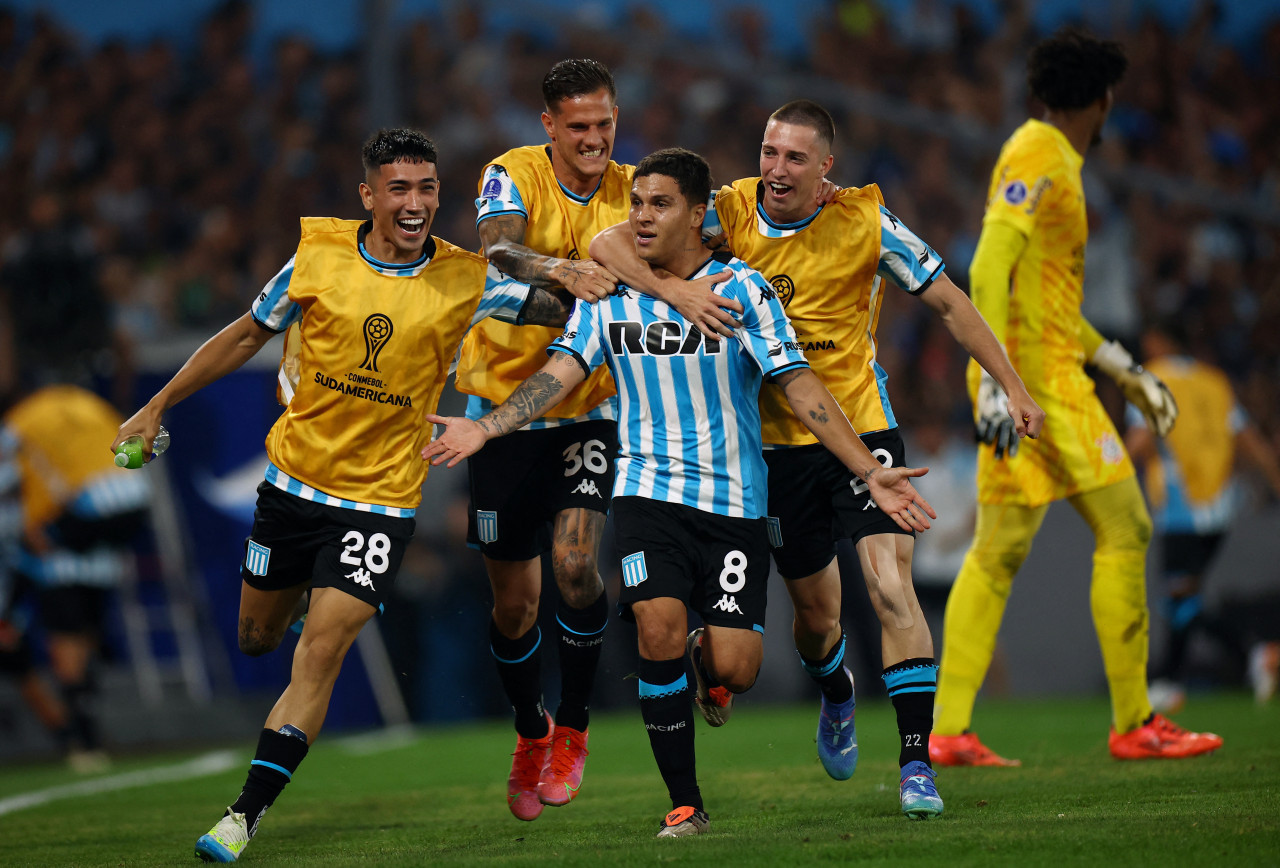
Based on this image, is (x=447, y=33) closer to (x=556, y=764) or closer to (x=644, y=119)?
→ (x=644, y=119)

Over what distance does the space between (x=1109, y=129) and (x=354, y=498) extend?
11.6m

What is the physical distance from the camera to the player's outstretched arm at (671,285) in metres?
4.75

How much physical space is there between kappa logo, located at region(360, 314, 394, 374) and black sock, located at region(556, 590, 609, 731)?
51.1 inches

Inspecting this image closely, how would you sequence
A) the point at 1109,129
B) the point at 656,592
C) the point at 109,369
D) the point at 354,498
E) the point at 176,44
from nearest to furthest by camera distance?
the point at 656,592 → the point at 354,498 → the point at 109,369 → the point at 176,44 → the point at 1109,129

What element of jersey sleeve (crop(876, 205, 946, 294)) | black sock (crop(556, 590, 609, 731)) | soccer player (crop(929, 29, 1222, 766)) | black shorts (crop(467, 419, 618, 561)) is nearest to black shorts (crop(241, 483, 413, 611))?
black shorts (crop(467, 419, 618, 561))

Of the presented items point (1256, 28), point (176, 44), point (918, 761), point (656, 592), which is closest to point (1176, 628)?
point (918, 761)

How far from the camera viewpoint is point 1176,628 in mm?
10125

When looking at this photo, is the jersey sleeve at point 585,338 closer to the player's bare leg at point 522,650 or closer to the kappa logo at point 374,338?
the kappa logo at point 374,338

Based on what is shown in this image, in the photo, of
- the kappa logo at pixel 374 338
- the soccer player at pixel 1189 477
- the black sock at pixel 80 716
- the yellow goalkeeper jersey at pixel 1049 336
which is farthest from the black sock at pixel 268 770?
the soccer player at pixel 1189 477

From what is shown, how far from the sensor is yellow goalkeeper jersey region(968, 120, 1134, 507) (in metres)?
6.20

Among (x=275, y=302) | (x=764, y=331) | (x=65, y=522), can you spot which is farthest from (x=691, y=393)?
(x=65, y=522)

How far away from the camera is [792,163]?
5.11 meters

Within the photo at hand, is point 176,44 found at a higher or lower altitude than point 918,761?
higher

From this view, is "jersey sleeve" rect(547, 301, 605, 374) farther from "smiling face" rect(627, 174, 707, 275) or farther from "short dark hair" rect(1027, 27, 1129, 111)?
"short dark hair" rect(1027, 27, 1129, 111)
